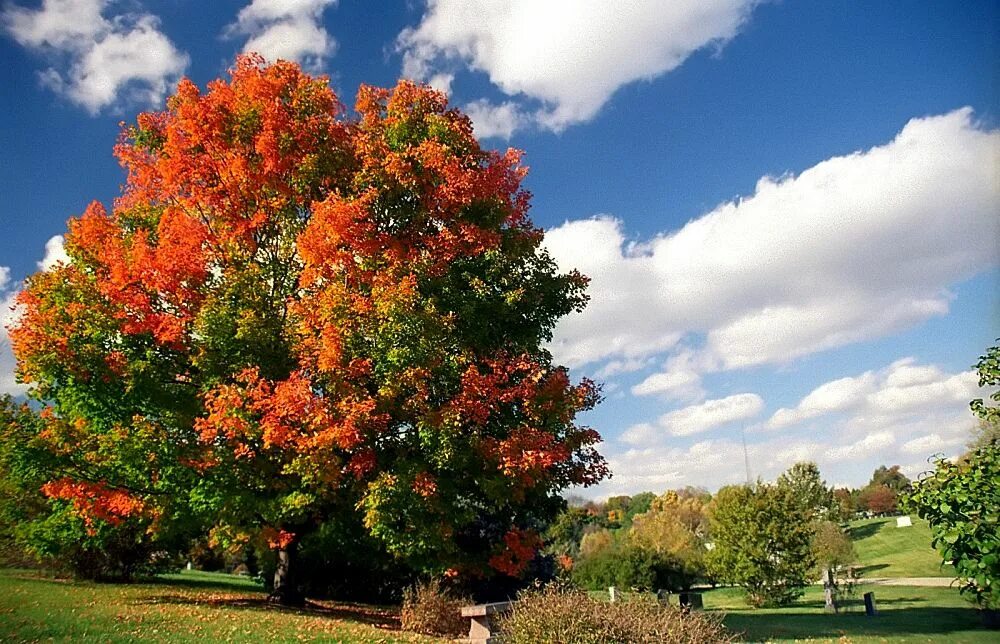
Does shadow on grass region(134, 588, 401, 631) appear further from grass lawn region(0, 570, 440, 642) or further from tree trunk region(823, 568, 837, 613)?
tree trunk region(823, 568, 837, 613)

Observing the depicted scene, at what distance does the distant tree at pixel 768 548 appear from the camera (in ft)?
110

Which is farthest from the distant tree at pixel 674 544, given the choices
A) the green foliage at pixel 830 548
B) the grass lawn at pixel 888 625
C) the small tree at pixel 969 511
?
the small tree at pixel 969 511

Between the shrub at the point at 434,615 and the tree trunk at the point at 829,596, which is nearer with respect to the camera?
the shrub at the point at 434,615

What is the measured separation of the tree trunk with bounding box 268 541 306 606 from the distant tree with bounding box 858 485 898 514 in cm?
10490

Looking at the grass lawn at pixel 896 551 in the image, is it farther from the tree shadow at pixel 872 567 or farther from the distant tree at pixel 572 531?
the distant tree at pixel 572 531

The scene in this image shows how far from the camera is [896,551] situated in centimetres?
6500

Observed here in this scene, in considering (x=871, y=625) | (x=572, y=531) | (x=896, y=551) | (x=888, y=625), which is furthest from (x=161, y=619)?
(x=572, y=531)

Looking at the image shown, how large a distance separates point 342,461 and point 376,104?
391 inches

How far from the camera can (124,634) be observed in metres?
11.2

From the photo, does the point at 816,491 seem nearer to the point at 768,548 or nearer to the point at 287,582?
the point at 768,548

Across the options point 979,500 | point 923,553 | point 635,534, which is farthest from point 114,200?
point 923,553

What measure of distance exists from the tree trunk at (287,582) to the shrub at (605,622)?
34.1ft

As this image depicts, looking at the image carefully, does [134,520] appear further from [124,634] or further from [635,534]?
[635,534]

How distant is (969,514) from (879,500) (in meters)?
111
